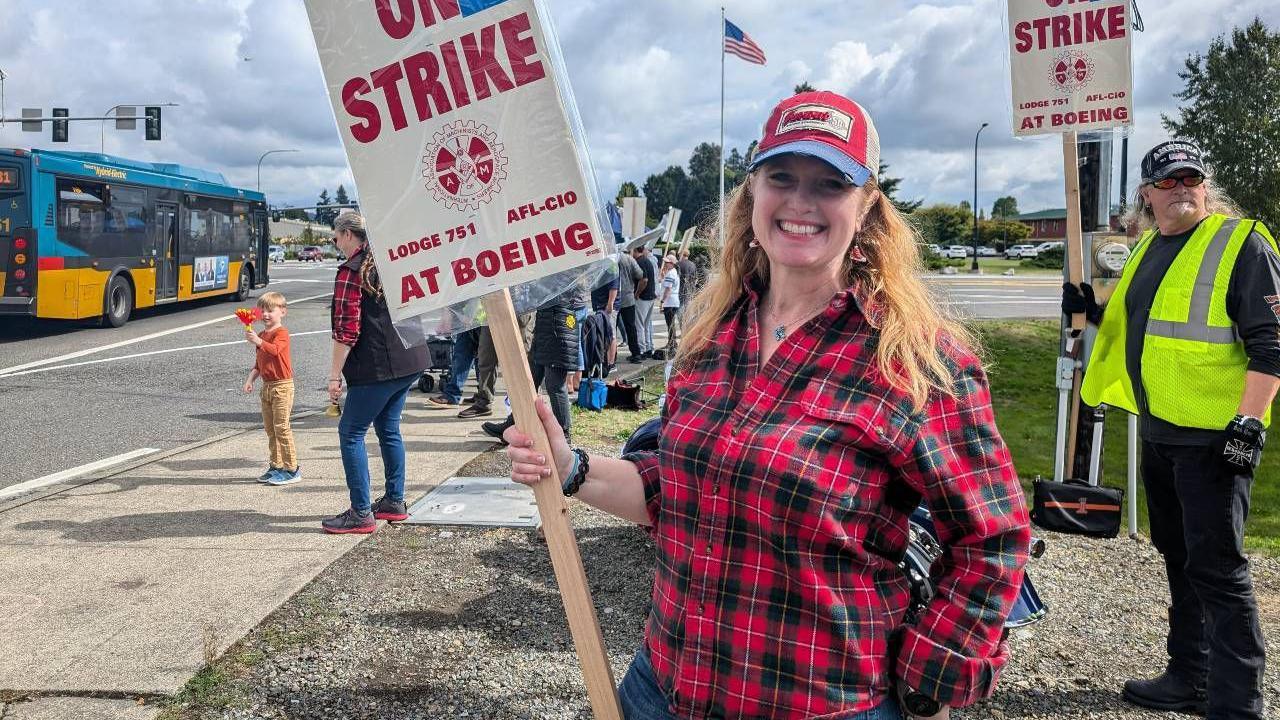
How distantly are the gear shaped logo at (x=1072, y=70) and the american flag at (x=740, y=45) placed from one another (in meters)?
16.8

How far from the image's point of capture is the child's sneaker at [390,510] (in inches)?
227

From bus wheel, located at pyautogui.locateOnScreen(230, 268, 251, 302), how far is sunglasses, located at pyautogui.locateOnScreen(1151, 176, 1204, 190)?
23.2 meters

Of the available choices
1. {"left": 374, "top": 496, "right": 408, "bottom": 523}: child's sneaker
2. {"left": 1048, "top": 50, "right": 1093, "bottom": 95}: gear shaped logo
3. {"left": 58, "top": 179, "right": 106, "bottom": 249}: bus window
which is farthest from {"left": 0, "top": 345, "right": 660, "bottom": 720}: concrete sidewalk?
{"left": 58, "top": 179, "right": 106, "bottom": 249}: bus window

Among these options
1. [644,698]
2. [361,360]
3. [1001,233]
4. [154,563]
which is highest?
[1001,233]

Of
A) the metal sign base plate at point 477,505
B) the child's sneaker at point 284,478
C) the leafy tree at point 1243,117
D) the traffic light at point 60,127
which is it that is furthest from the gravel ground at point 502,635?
the traffic light at point 60,127

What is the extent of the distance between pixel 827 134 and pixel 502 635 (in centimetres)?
304

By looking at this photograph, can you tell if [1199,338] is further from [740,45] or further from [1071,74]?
[740,45]

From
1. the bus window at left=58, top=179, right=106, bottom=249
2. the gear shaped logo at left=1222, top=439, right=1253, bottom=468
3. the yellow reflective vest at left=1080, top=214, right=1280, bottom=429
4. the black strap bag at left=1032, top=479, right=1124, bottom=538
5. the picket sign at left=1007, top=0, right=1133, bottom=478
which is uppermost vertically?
the bus window at left=58, top=179, right=106, bottom=249

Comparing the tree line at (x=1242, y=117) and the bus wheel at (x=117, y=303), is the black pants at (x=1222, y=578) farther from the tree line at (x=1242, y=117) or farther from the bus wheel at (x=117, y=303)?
the tree line at (x=1242, y=117)

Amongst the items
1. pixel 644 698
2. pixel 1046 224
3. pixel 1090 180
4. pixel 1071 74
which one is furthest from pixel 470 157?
pixel 1046 224

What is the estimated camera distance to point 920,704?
1668 millimetres

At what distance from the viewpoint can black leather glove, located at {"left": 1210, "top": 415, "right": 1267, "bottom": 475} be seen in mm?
3174

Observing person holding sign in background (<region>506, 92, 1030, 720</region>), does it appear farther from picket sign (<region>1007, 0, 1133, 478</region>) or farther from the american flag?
the american flag

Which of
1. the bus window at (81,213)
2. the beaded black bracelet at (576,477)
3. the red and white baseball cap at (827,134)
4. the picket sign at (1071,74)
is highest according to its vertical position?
the bus window at (81,213)
